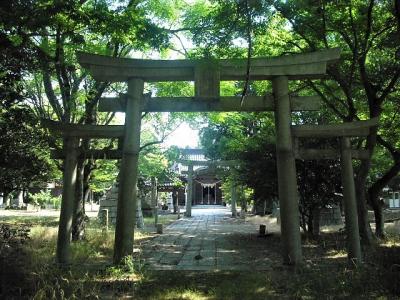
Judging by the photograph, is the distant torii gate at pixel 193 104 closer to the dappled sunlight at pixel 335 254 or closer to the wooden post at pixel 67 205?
the wooden post at pixel 67 205

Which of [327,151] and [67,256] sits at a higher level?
[327,151]

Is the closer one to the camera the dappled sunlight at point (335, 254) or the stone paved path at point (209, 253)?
the stone paved path at point (209, 253)

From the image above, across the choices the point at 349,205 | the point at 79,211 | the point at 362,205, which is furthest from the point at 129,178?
the point at 362,205

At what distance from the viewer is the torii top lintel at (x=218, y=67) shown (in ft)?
27.9

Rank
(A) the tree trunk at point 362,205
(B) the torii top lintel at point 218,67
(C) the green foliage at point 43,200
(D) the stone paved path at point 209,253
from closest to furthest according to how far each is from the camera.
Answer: (B) the torii top lintel at point 218,67 < (D) the stone paved path at point 209,253 < (A) the tree trunk at point 362,205 < (C) the green foliage at point 43,200

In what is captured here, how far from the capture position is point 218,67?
8.46 meters

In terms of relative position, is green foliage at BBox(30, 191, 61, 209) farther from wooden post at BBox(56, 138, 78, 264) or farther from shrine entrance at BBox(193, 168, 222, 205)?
wooden post at BBox(56, 138, 78, 264)

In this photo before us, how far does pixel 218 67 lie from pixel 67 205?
433 centimetres

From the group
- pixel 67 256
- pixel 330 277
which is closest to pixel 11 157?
pixel 67 256

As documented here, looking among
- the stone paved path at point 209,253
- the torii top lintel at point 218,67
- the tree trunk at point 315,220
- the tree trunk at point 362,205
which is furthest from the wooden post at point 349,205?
the tree trunk at point 315,220

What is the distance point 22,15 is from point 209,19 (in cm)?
457

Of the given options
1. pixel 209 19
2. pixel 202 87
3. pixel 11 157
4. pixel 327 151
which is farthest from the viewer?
pixel 209 19

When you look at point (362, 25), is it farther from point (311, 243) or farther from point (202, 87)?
point (311, 243)

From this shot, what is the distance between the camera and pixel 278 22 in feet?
41.0
